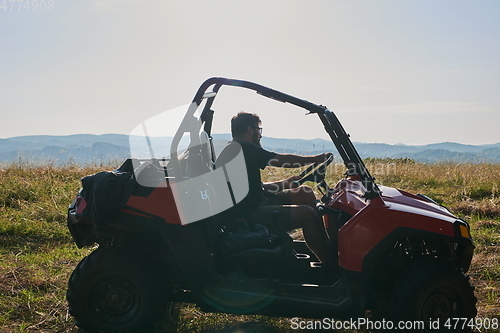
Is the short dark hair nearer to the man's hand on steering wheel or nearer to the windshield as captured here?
the windshield

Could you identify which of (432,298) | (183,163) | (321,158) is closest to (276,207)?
(321,158)

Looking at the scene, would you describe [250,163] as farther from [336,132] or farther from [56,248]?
[56,248]

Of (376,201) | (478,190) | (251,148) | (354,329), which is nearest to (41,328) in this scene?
(251,148)

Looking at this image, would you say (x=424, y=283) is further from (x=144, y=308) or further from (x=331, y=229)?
(x=144, y=308)

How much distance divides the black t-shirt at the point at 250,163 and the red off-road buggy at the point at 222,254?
0.23 m

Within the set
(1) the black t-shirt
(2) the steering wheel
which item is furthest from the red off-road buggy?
(2) the steering wheel

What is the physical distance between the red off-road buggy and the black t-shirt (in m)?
0.23

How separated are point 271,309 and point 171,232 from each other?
983 millimetres

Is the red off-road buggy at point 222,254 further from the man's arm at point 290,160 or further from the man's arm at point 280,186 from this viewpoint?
the man's arm at point 280,186

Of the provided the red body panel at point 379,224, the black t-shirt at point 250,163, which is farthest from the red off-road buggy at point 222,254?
the black t-shirt at point 250,163

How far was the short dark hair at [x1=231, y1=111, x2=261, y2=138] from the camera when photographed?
4090 mm

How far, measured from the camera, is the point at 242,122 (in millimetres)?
4105

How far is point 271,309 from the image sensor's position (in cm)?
335

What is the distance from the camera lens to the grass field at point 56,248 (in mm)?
3750
